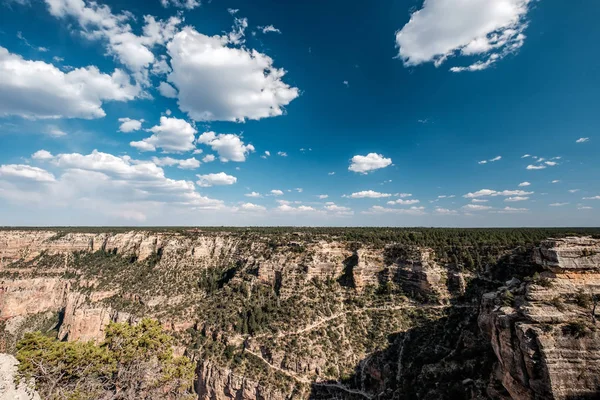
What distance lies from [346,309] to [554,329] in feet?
160

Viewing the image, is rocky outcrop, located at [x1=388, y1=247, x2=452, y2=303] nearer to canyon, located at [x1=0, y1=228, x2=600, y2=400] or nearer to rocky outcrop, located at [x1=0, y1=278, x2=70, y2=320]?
canyon, located at [x1=0, y1=228, x2=600, y2=400]

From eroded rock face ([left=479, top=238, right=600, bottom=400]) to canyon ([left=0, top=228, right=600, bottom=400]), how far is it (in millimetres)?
91

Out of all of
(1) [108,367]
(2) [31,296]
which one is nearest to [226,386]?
(1) [108,367]

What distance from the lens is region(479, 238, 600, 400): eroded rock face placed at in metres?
20.1

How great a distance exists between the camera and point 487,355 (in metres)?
31.6

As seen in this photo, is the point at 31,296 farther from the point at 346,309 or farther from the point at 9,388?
the point at 346,309


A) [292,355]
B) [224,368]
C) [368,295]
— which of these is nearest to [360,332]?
[368,295]

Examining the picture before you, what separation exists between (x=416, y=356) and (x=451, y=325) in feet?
29.2

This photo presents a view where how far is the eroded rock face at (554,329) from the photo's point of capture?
65.8ft

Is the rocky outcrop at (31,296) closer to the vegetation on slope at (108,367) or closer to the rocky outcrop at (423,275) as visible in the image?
the vegetation on slope at (108,367)

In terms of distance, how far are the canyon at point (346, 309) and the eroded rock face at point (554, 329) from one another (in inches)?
3.6

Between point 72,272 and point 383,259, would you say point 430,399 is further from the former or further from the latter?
point 72,272

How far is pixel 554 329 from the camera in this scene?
69.9ft

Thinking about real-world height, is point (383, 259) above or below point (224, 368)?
above
